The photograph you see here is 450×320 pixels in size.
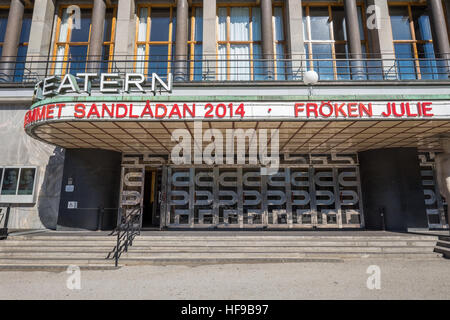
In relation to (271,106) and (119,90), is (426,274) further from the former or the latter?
(119,90)

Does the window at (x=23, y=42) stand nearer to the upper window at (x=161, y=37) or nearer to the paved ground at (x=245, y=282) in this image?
the upper window at (x=161, y=37)

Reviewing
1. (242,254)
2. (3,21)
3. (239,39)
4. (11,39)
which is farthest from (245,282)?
(3,21)

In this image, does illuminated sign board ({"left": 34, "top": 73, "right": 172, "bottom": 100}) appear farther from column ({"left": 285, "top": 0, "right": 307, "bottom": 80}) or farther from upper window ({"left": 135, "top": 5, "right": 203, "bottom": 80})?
column ({"left": 285, "top": 0, "right": 307, "bottom": 80})

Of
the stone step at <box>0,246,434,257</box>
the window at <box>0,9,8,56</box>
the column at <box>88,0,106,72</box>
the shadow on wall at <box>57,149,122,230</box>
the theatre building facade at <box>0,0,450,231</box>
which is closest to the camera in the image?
the stone step at <box>0,246,434,257</box>

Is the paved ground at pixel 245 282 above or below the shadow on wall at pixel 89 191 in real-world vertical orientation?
below

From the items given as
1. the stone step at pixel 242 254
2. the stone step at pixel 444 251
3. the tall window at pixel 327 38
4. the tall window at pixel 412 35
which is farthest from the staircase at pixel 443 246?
the tall window at pixel 412 35

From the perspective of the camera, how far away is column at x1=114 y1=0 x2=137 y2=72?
14.2m

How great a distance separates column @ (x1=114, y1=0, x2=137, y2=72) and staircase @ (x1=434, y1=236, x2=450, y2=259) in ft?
48.4

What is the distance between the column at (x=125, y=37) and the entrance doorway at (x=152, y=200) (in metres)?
5.94

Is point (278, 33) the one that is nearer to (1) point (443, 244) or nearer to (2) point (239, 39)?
(2) point (239, 39)

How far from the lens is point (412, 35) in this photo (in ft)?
49.8

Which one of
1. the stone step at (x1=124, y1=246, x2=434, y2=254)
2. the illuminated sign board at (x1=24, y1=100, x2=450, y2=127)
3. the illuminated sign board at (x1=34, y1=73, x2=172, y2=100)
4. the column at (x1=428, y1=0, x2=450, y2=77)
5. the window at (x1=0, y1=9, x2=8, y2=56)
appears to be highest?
the window at (x1=0, y1=9, x2=8, y2=56)

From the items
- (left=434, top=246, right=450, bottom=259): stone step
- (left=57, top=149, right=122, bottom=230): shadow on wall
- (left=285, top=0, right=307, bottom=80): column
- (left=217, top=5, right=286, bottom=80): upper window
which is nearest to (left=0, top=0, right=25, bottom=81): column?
(left=57, top=149, right=122, bottom=230): shadow on wall

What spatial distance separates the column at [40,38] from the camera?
46.2 ft
